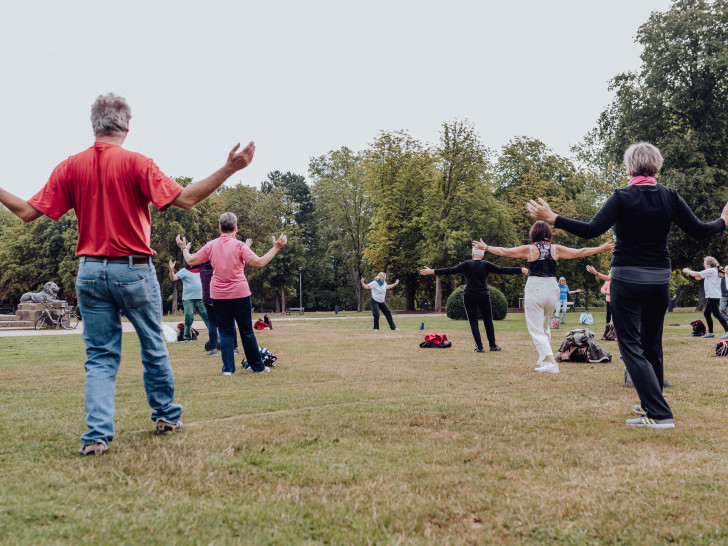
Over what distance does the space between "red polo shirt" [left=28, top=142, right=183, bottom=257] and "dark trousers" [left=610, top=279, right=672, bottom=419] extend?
157 inches

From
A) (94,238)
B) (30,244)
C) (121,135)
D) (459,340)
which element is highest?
(30,244)

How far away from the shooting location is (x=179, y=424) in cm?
468

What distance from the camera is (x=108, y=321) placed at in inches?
167

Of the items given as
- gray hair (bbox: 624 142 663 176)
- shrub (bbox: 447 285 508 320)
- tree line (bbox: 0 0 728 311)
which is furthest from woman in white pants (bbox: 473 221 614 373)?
tree line (bbox: 0 0 728 311)

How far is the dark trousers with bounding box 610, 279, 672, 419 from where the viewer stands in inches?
196

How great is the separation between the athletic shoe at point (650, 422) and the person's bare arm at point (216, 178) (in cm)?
395

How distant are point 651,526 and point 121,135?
435 cm

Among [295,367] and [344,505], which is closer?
[344,505]

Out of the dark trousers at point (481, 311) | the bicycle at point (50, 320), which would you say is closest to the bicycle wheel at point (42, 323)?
the bicycle at point (50, 320)

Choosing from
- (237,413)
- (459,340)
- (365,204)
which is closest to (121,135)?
(237,413)

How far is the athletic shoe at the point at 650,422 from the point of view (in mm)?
4797

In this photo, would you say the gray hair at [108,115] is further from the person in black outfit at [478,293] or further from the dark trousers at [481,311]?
the dark trousers at [481,311]

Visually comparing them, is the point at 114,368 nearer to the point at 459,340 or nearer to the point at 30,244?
the point at 459,340

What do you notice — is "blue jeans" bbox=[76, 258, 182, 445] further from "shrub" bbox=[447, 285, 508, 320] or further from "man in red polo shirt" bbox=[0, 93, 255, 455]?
"shrub" bbox=[447, 285, 508, 320]
